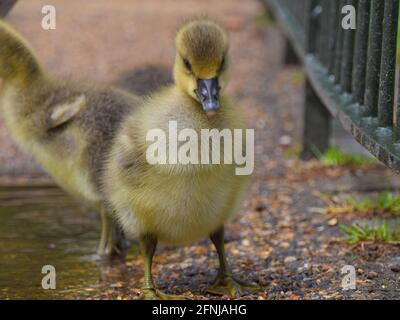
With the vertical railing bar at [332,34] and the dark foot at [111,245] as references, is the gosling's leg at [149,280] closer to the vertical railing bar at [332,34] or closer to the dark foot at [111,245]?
the dark foot at [111,245]

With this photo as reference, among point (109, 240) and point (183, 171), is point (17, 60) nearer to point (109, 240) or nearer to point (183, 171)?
point (109, 240)

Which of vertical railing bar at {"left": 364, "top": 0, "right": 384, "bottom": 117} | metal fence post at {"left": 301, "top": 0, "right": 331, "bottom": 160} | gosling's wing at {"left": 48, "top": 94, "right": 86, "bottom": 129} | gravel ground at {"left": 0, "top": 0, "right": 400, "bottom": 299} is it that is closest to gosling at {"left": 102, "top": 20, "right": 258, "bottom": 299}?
gravel ground at {"left": 0, "top": 0, "right": 400, "bottom": 299}

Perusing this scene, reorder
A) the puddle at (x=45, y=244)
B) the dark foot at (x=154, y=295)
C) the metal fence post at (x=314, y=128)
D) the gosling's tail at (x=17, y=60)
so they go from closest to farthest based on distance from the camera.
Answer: the dark foot at (x=154, y=295)
the puddle at (x=45, y=244)
the gosling's tail at (x=17, y=60)
the metal fence post at (x=314, y=128)

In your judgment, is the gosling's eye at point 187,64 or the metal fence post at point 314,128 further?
the metal fence post at point 314,128

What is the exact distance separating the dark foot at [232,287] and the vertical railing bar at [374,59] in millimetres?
935

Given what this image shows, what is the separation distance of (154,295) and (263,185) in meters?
2.12

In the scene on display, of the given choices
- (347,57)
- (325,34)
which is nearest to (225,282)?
(347,57)

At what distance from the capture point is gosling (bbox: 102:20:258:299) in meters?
3.17

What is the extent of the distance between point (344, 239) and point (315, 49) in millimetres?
2151

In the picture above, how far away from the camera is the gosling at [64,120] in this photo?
423 centimetres

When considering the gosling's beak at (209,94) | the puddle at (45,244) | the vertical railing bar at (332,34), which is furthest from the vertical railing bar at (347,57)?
the puddle at (45,244)

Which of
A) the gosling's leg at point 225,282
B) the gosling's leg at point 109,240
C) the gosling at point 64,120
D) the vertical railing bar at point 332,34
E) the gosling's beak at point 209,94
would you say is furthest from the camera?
the vertical railing bar at point 332,34

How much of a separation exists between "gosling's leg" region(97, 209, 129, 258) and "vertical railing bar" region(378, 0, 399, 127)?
1587 mm

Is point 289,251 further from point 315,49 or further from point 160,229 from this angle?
point 315,49
